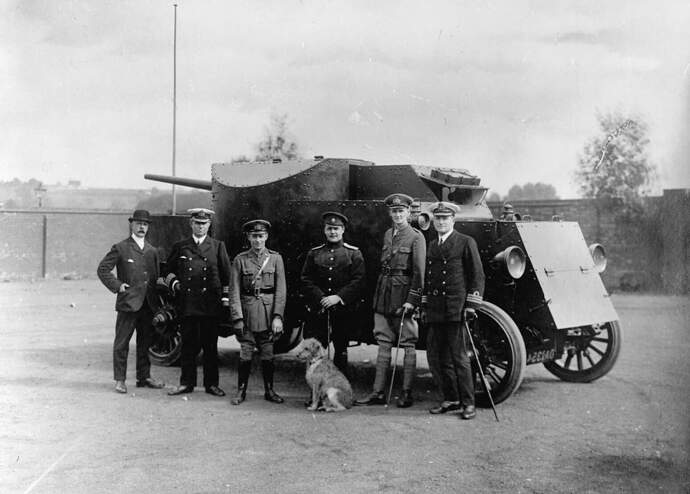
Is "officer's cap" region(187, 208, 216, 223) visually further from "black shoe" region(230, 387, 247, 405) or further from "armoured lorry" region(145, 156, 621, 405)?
"black shoe" region(230, 387, 247, 405)

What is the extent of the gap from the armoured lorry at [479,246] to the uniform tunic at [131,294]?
9.8 inches

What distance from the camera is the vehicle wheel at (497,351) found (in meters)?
6.40

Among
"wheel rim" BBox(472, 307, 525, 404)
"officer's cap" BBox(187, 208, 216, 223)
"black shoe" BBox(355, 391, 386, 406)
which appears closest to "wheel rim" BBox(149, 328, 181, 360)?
"officer's cap" BBox(187, 208, 216, 223)

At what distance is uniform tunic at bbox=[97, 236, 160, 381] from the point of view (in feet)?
23.6

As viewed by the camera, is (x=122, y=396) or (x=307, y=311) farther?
(x=307, y=311)

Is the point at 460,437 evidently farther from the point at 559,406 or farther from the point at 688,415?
the point at 688,415

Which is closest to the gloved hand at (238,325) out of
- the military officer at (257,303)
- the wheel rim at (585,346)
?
the military officer at (257,303)

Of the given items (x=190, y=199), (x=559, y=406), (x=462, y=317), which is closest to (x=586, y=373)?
(x=559, y=406)

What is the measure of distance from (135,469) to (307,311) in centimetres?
313

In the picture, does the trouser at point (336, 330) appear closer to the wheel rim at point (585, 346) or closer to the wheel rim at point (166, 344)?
the wheel rim at point (166, 344)

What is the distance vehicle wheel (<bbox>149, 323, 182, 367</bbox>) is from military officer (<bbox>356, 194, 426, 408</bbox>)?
2780 millimetres

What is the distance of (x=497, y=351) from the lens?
22.0 ft

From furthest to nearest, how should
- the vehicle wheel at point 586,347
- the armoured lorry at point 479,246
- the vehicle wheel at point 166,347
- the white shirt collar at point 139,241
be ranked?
1. the vehicle wheel at point 166,347
2. the vehicle wheel at point 586,347
3. the white shirt collar at point 139,241
4. the armoured lorry at point 479,246

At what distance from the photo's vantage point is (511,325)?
644 cm
